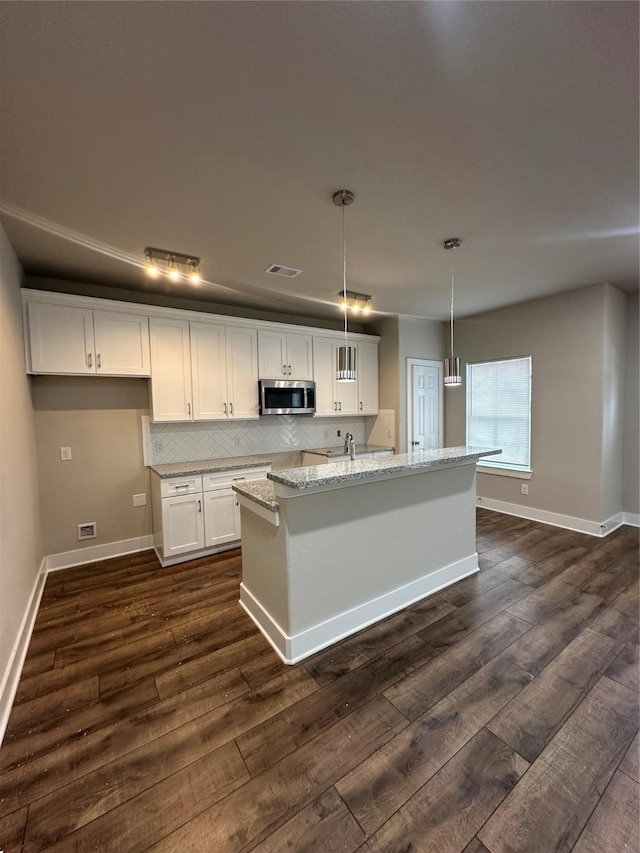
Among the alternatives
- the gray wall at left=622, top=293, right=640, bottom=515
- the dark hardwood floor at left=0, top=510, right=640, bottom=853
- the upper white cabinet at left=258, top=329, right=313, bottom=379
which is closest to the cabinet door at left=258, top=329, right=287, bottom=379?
the upper white cabinet at left=258, top=329, right=313, bottom=379

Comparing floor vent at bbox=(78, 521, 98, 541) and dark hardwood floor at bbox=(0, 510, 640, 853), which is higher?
floor vent at bbox=(78, 521, 98, 541)

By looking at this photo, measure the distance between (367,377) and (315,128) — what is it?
11.7ft

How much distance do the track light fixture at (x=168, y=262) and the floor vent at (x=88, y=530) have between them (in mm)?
2464

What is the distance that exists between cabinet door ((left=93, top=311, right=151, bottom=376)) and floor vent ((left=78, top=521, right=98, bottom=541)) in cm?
151

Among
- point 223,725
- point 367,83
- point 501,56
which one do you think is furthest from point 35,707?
point 501,56

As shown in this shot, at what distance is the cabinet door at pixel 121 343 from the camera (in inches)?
126

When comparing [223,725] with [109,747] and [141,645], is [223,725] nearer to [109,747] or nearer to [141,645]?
[109,747]

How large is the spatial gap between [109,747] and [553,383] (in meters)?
4.96

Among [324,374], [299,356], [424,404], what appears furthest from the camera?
[424,404]

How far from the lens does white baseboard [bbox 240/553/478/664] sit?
2.09m

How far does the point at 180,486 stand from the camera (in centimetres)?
336

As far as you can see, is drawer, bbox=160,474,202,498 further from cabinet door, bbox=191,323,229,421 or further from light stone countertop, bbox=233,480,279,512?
light stone countertop, bbox=233,480,279,512

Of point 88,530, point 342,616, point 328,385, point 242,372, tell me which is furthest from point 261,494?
point 328,385

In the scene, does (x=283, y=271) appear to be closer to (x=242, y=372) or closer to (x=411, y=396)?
(x=242, y=372)
